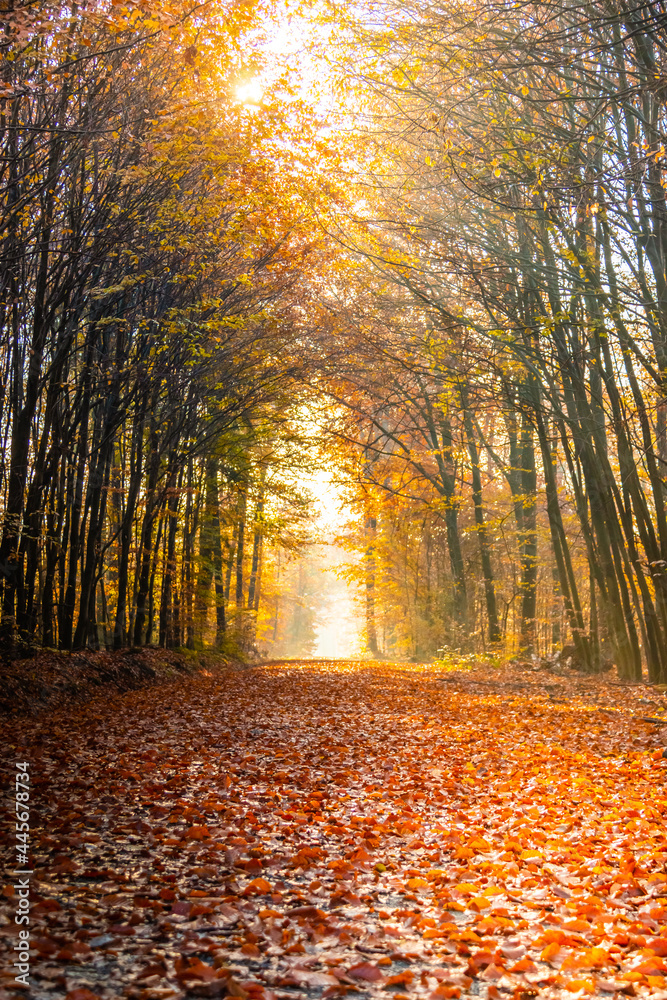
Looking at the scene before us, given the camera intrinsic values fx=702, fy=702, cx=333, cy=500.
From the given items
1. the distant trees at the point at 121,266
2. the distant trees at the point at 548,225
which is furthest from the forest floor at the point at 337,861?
the distant trees at the point at 548,225

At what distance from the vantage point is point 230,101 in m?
10.8

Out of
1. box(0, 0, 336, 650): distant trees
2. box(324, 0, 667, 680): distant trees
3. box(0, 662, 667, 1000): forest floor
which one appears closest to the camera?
box(0, 662, 667, 1000): forest floor

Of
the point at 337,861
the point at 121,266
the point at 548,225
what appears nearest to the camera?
the point at 337,861

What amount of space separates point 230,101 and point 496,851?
428 inches

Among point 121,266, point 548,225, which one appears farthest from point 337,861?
point 548,225

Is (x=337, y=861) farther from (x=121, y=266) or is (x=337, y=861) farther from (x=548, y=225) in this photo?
(x=548, y=225)

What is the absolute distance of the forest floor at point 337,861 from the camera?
2830 mm

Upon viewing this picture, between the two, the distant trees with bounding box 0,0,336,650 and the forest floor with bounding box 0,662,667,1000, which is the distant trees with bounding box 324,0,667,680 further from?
the forest floor with bounding box 0,662,667,1000

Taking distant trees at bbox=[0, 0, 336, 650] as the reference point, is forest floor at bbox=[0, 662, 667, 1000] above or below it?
below

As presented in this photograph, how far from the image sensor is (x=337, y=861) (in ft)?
13.7

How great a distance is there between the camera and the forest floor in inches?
111

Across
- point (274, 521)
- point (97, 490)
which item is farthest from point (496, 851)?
point (274, 521)

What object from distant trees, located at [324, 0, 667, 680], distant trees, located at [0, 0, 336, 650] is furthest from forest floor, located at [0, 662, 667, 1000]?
distant trees, located at [324, 0, 667, 680]

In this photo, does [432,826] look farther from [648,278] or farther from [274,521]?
[274,521]
